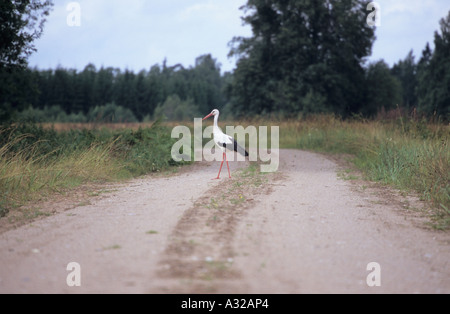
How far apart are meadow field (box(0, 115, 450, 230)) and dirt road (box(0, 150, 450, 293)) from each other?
1.09m

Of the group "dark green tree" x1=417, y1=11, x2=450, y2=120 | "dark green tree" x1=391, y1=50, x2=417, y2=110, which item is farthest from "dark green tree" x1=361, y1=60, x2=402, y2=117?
"dark green tree" x1=391, y1=50, x2=417, y2=110

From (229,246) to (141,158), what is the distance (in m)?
8.46

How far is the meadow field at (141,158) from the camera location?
8.24 m

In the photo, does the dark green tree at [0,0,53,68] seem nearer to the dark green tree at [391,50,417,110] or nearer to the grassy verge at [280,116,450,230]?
the grassy verge at [280,116,450,230]

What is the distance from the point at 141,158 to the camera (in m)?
12.7

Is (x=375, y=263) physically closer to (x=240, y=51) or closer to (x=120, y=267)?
(x=120, y=267)

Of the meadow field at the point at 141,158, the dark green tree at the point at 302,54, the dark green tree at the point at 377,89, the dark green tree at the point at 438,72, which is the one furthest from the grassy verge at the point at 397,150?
the dark green tree at the point at 438,72

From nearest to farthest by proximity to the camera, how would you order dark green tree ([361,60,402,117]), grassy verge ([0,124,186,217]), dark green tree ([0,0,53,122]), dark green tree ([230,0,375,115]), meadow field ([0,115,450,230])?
meadow field ([0,115,450,230]), grassy verge ([0,124,186,217]), dark green tree ([0,0,53,122]), dark green tree ([230,0,375,115]), dark green tree ([361,60,402,117])

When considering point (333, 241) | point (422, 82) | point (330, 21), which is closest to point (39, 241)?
point (333, 241)

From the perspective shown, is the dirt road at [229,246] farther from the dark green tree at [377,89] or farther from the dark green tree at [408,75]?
the dark green tree at [408,75]

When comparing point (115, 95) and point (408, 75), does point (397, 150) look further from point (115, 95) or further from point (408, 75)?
point (408, 75)

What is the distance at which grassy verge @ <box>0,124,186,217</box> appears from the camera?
844 centimetres

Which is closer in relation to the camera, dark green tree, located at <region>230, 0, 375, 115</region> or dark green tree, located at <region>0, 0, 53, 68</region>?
dark green tree, located at <region>0, 0, 53, 68</region>
